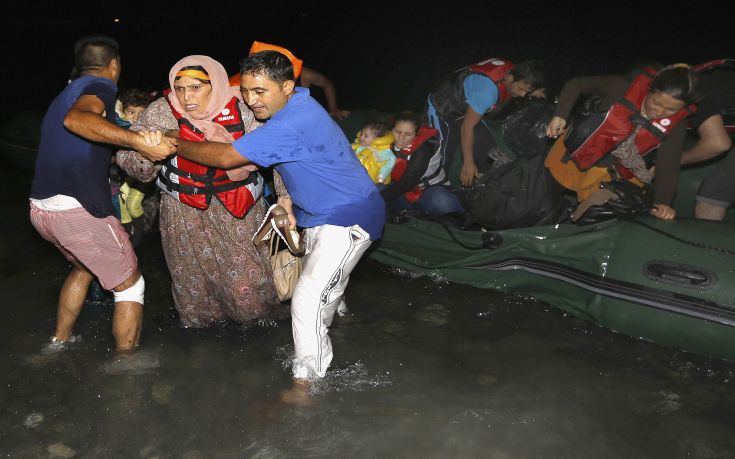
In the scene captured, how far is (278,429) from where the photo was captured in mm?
3232

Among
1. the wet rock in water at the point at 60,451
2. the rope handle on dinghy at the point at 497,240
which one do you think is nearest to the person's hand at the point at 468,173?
the rope handle on dinghy at the point at 497,240

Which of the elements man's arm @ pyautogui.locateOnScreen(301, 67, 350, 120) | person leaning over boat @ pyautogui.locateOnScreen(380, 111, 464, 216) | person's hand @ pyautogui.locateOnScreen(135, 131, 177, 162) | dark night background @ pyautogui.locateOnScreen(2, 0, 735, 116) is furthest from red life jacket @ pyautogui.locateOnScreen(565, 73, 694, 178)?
dark night background @ pyautogui.locateOnScreen(2, 0, 735, 116)

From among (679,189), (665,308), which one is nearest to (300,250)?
(665,308)

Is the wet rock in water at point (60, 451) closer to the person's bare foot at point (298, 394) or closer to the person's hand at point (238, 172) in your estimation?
the person's bare foot at point (298, 394)

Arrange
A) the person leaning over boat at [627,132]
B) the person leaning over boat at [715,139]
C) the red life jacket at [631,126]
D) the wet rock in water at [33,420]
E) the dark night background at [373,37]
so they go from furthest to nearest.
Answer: the dark night background at [373,37] < the person leaning over boat at [715,139] < the red life jacket at [631,126] < the person leaning over boat at [627,132] < the wet rock in water at [33,420]

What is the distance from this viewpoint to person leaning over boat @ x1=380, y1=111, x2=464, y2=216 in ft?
15.8

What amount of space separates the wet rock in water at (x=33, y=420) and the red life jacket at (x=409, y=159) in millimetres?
2742

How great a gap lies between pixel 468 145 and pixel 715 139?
1567 millimetres

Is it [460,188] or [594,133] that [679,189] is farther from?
[460,188]

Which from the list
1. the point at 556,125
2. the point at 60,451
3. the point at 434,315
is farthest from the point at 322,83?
the point at 60,451

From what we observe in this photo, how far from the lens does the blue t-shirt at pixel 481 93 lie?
4.77 meters

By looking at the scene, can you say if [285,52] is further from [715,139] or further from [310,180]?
[715,139]

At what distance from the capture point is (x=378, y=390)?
3551 millimetres

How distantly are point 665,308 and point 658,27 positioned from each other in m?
17.6
